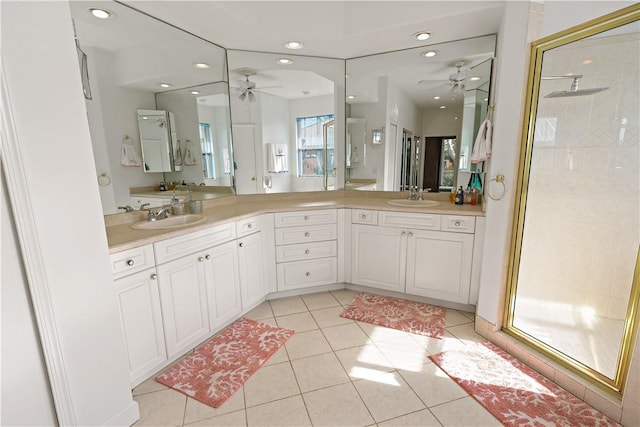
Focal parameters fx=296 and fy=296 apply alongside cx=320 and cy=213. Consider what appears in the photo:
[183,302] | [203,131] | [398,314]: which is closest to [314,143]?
[203,131]

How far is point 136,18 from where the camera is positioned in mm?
2043

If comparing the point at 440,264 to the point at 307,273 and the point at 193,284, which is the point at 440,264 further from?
the point at 193,284

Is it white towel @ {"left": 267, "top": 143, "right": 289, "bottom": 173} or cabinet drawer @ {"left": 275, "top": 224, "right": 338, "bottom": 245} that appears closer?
cabinet drawer @ {"left": 275, "top": 224, "right": 338, "bottom": 245}

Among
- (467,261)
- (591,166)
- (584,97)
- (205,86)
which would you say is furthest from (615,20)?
(205,86)

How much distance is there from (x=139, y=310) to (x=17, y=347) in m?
0.54

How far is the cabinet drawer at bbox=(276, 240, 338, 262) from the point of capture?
272 centimetres

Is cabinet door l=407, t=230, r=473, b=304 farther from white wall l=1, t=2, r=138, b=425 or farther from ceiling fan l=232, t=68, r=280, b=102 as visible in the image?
white wall l=1, t=2, r=138, b=425

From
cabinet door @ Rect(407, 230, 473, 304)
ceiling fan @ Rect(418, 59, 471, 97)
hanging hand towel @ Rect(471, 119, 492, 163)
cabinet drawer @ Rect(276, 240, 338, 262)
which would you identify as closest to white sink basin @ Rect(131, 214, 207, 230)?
cabinet drawer @ Rect(276, 240, 338, 262)

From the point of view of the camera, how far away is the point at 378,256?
9.00 ft

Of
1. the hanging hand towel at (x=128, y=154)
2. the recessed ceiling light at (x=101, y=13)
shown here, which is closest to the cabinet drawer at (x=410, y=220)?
the hanging hand towel at (x=128, y=154)

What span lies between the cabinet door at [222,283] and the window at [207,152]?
0.86m

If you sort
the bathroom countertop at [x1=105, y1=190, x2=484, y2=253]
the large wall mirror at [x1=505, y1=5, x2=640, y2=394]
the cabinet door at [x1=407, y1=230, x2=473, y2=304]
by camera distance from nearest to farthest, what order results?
the bathroom countertop at [x1=105, y1=190, x2=484, y2=253], the large wall mirror at [x1=505, y1=5, x2=640, y2=394], the cabinet door at [x1=407, y1=230, x2=473, y2=304]

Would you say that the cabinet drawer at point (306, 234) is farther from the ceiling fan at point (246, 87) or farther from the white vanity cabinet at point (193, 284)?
the ceiling fan at point (246, 87)

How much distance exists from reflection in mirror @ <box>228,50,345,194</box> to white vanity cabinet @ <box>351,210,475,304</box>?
0.81m
